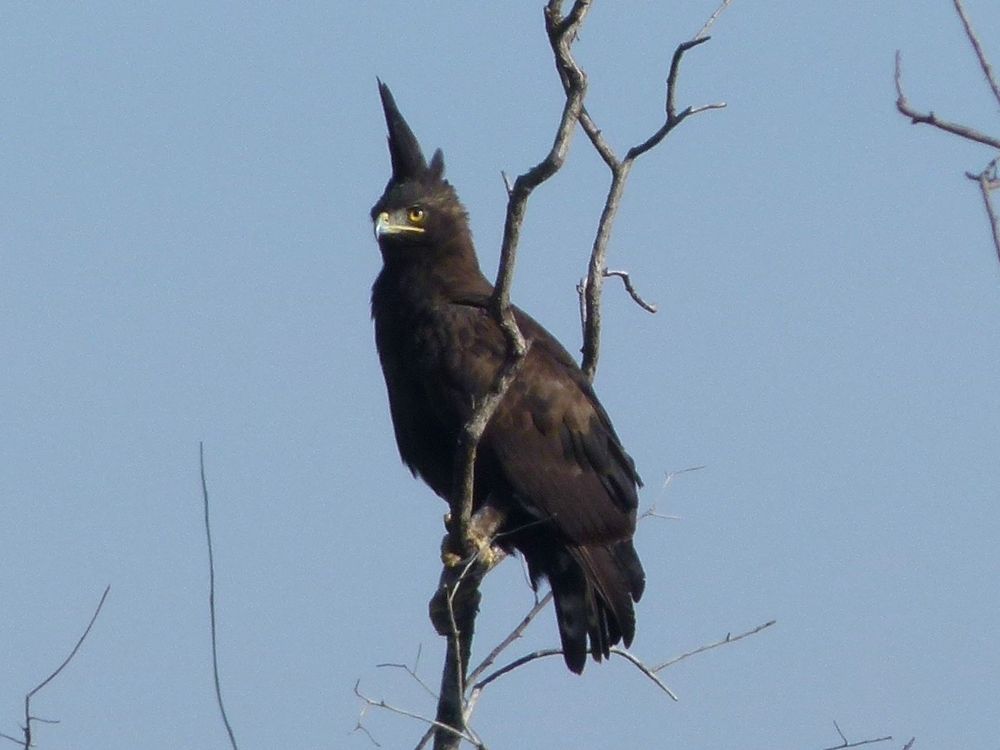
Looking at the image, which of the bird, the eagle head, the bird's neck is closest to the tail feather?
the bird

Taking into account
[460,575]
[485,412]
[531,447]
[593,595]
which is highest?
[485,412]

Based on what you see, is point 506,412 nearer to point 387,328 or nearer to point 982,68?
point 387,328

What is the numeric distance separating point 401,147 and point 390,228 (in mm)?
471

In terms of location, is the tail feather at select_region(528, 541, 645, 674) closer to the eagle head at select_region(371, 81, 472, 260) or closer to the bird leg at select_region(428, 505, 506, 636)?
the bird leg at select_region(428, 505, 506, 636)

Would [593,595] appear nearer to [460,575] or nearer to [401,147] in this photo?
[460,575]

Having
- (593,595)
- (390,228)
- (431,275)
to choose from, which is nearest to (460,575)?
(593,595)

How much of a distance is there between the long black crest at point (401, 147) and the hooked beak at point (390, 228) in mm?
319

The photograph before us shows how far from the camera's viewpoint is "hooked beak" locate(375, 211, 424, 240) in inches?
→ 295

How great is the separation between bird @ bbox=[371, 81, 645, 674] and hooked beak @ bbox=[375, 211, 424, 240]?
0.91 ft

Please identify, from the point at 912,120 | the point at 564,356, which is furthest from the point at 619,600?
the point at 912,120

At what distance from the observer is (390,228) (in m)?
7.51

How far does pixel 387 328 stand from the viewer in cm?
714

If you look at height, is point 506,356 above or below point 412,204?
below

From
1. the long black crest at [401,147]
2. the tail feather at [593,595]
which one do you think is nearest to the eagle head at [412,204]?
the long black crest at [401,147]
